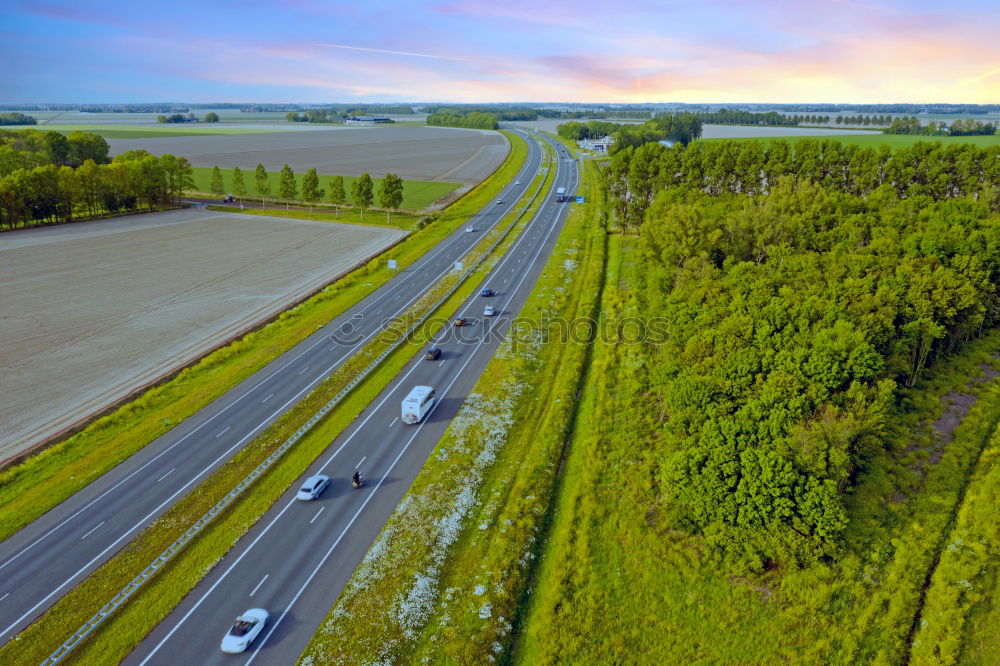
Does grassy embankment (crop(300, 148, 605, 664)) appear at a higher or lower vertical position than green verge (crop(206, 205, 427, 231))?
lower

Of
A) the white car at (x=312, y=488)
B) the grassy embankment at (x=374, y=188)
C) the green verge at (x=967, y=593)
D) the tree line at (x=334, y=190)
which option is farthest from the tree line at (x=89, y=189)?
the green verge at (x=967, y=593)

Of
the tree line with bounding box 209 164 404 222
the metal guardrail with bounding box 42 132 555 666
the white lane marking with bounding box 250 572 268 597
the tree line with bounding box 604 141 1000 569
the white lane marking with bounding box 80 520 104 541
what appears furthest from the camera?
the tree line with bounding box 209 164 404 222

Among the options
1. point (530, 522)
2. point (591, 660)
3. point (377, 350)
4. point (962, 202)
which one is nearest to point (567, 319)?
point (377, 350)

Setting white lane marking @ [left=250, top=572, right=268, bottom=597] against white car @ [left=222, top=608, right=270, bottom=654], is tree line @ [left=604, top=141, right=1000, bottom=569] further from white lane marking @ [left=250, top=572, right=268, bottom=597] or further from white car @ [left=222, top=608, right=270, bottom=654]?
white lane marking @ [left=250, top=572, right=268, bottom=597]

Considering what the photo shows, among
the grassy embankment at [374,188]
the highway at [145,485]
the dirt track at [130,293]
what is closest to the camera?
the highway at [145,485]

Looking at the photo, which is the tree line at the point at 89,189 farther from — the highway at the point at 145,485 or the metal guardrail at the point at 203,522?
the metal guardrail at the point at 203,522

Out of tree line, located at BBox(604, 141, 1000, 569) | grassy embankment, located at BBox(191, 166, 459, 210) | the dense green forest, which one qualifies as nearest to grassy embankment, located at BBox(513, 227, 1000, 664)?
tree line, located at BBox(604, 141, 1000, 569)
